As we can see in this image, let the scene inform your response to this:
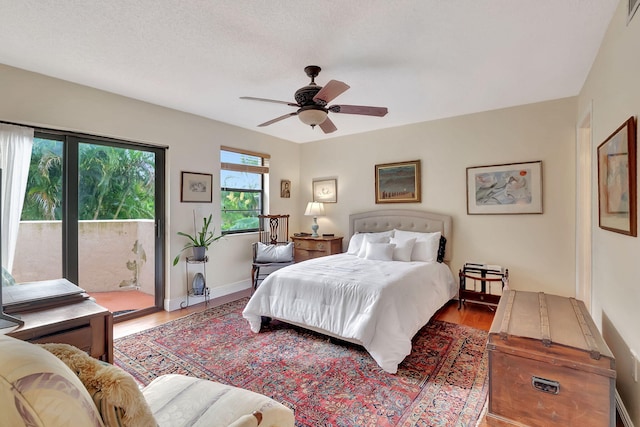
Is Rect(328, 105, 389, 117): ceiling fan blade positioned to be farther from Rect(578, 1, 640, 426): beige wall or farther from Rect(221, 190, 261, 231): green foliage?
Rect(221, 190, 261, 231): green foliage

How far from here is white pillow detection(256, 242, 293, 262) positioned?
4.30 m

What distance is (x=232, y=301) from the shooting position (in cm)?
413

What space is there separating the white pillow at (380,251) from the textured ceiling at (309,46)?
1.80 m

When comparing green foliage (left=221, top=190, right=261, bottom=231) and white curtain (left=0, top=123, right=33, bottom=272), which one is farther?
green foliage (left=221, top=190, right=261, bottom=231)

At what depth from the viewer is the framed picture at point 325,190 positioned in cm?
530

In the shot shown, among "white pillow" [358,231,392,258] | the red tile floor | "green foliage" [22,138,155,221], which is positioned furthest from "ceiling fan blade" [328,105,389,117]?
the red tile floor

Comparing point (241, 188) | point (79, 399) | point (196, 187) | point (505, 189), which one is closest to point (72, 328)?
point (79, 399)

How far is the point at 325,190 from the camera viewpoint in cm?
542

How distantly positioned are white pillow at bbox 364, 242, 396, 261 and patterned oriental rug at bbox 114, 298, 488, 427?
91 cm

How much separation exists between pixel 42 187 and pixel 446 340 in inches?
164

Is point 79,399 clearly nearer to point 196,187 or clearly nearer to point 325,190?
point 196,187

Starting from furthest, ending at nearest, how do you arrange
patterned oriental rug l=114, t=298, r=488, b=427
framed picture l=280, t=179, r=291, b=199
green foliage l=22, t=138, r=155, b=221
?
framed picture l=280, t=179, r=291, b=199
green foliage l=22, t=138, r=155, b=221
patterned oriental rug l=114, t=298, r=488, b=427

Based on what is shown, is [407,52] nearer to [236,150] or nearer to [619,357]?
[619,357]

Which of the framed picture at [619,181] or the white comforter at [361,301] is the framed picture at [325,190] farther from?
the framed picture at [619,181]
